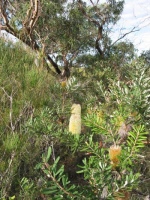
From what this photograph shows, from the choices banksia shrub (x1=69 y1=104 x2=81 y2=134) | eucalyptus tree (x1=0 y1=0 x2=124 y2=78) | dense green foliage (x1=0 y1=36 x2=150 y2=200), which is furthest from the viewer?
eucalyptus tree (x1=0 y1=0 x2=124 y2=78)

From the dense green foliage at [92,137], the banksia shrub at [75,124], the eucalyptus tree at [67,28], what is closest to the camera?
the dense green foliage at [92,137]

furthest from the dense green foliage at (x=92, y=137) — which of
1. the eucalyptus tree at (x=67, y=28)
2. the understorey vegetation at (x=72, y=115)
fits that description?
the eucalyptus tree at (x=67, y=28)

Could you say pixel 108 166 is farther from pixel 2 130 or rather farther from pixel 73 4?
pixel 73 4

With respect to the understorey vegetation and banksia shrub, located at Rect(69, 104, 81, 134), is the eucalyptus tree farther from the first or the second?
banksia shrub, located at Rect(69, 104, 81, 134)

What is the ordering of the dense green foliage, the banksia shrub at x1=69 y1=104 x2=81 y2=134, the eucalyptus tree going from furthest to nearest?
the eucalyptus tree, the banksia shrub at x1=69 y1=104 x2=81 y2=134, the dense green foliage

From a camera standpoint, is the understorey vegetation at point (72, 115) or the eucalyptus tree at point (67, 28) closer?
the understorey vegetation at point (72, 115)

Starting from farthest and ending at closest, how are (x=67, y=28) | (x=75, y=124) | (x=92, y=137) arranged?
(x=67, y=28) < (x=92, y=137) < (x=75, y=124)

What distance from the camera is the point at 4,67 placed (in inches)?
114

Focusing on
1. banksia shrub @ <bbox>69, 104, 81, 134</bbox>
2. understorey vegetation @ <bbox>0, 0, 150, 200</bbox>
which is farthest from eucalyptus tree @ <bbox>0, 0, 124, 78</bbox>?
banksia shrub @ <bbox>69, 104, 81, 134</bbox>

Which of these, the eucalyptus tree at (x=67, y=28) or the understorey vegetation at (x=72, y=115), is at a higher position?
the eucalyptus tree at (x=67, y=28)

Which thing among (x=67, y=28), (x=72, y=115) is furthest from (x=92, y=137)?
(x=67, y=28)

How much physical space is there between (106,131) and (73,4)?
6.90 m

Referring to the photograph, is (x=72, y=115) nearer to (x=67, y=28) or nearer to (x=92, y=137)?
(x=92, y=137)

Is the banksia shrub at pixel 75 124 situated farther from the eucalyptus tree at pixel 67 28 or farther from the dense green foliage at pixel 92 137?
the eucalyptus tree at pixel 67 28
